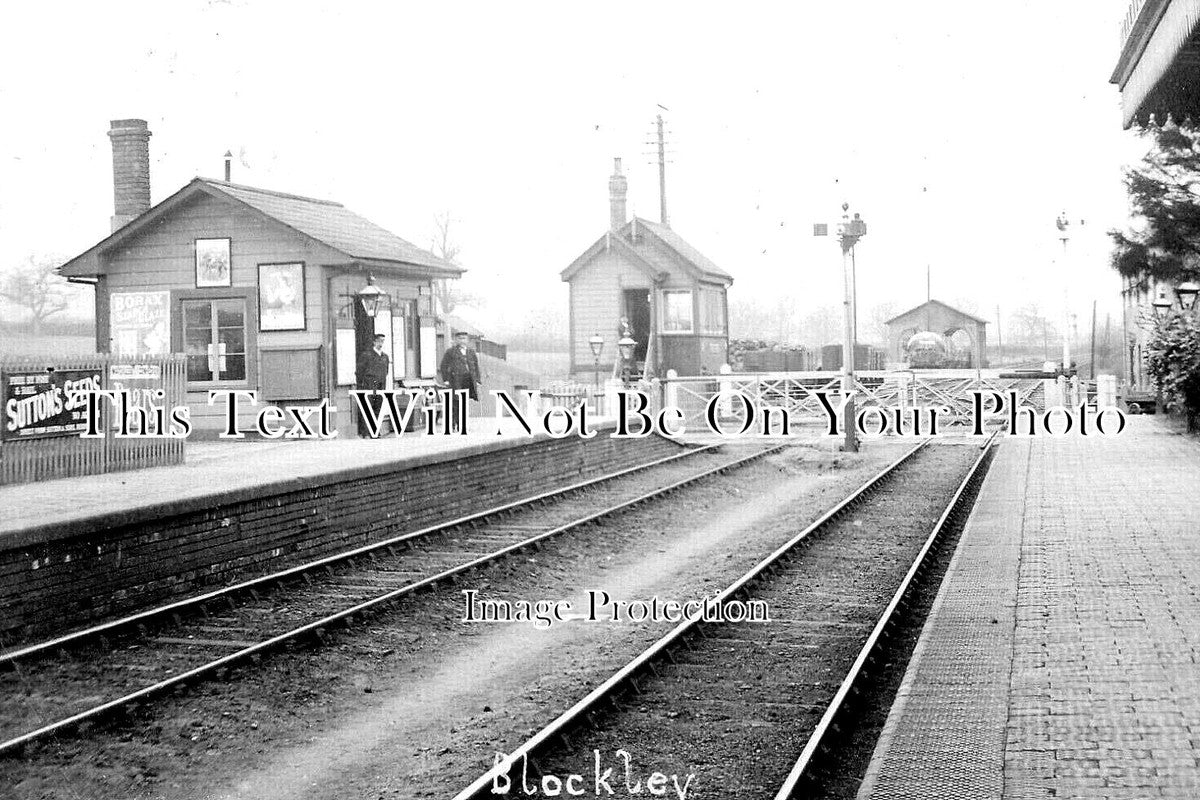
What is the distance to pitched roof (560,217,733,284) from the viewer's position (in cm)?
3531

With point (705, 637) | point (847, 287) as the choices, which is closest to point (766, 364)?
point (847, 287)

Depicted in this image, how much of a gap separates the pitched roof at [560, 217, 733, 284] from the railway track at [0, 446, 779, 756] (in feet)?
71.5

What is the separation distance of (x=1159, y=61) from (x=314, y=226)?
13035 millimetres

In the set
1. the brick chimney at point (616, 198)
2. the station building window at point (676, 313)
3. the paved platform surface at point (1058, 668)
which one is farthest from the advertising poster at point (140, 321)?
the brick chimney at point (616, 198)

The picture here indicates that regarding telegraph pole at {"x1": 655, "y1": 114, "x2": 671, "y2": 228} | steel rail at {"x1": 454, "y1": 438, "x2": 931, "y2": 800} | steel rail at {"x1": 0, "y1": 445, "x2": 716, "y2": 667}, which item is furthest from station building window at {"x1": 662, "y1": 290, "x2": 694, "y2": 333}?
steel rail at {"x1": 454, "y1": 438, "x2": 931, "y2": 800}

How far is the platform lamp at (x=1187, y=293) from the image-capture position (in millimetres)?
22973

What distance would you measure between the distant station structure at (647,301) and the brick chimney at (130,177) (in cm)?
1563

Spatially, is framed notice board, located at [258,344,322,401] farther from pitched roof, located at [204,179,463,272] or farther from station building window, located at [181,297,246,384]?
pitched roof, located at [204,179,463,272]

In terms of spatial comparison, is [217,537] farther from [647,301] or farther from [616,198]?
[616,198]

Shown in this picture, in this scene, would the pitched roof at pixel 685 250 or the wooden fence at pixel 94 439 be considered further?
the pitched roof at pixel 685 250

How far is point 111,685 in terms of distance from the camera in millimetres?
7328

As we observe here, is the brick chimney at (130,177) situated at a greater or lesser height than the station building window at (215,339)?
greater

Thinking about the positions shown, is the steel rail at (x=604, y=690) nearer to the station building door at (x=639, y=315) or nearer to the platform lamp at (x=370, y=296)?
the platform lamp at (x=370, y=296)

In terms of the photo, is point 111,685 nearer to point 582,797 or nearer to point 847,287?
point 582,797
